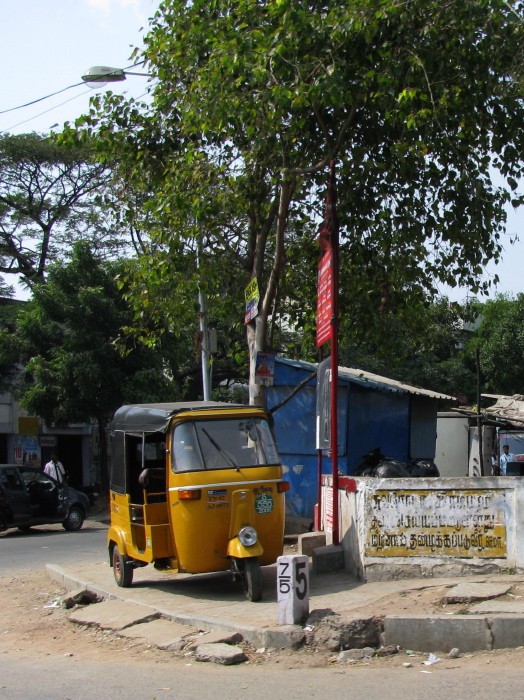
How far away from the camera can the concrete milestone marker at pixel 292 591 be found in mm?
6949

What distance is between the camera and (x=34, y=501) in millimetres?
18359

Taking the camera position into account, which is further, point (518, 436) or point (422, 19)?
point (518, 436)

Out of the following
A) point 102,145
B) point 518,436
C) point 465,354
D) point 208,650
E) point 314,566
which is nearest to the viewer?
point 208,650

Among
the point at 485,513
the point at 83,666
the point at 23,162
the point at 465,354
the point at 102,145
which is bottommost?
the point at 83,666

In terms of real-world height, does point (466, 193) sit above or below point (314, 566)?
above

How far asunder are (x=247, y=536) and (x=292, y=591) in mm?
1639

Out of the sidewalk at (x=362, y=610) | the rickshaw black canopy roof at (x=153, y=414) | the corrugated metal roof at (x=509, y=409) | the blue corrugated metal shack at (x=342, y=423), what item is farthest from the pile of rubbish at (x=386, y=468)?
the corrugated metal roof at (x=509, y=409)

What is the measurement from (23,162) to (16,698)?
26897 millimetres

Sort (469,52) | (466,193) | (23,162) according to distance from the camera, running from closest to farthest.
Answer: (469,52)
(466,193)
(23,162)

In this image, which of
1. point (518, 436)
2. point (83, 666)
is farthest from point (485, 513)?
point (518, 436)

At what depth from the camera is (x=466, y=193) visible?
1127 centimetres

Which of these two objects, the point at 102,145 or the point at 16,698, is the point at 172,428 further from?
the point at 102,145

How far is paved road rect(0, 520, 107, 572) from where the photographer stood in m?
13.3

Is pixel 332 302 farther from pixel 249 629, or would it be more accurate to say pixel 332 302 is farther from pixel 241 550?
pixel 249 629
